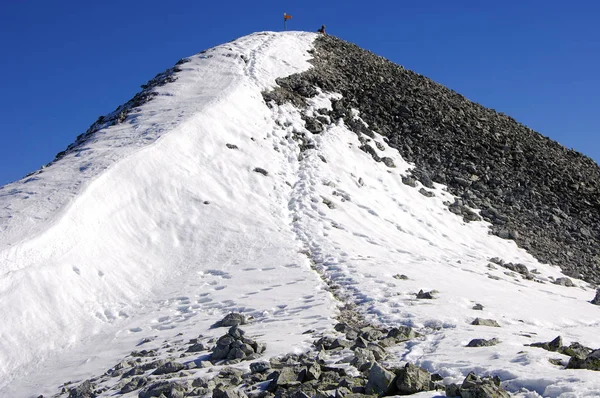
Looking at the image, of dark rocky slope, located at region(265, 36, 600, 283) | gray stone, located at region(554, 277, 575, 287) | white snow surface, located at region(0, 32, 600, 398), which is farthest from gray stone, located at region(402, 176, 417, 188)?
gray stone, located at region(554, 277, 575, 287)

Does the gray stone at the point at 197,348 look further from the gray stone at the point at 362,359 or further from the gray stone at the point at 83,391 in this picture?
the gray stone at the point at 362,359

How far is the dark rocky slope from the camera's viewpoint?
28281 millimetres

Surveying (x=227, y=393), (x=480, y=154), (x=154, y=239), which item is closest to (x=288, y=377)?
(x=227, y=393)

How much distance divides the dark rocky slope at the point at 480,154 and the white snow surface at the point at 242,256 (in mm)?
1937

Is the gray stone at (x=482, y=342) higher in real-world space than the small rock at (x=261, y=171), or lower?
lower

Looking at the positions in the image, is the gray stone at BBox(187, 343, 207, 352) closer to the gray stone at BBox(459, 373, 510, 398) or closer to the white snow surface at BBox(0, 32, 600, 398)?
the white snow surface at BBox(0, 32, 600, 398)

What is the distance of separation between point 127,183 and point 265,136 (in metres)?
9.16

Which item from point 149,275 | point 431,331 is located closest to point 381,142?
point 149,275

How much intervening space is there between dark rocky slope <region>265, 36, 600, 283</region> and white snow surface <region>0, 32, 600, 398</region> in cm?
194

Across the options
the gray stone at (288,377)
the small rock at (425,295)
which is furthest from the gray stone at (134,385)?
the small rock at (425,295)

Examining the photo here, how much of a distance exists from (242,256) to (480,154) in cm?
2041

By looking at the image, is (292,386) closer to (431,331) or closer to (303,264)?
(431,331)

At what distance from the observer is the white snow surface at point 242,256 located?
1230 cm

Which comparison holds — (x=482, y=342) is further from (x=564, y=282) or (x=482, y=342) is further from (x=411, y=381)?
(x=564, y=282)
